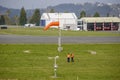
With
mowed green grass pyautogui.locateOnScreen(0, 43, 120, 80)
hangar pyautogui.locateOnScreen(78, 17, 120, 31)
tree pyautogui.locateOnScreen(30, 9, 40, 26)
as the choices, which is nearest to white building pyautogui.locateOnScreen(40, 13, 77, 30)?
hangar pyautogui.locateOnScreen(78, 17, 120, 31)

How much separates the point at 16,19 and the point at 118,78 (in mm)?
134780

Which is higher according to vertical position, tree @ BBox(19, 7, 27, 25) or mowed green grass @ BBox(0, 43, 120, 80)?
tree @ BBox(19, 7, 27, 25)

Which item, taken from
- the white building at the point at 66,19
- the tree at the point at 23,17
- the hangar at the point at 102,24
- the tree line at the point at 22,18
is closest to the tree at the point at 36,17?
the tree line at the point at 22,18

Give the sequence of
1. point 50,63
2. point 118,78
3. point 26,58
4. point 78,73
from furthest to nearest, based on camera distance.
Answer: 1. point 26,58
2. point 50,63
3. point 78,73
4. point 118,78

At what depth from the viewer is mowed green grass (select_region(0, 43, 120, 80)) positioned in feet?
63.7

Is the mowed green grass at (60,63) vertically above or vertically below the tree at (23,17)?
below

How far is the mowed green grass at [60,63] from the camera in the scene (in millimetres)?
19422

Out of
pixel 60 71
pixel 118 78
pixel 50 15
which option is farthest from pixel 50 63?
pixel 50 15

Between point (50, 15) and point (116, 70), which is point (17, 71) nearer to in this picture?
point (116, 70)

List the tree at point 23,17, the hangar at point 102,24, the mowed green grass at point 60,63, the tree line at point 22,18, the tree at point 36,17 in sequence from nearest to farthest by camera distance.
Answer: the mowed green grass at point 60,63 < the hangar at point 102,24 < the tree at point 23,17 < the tree line at point 22,18 < the tree at point 36,17

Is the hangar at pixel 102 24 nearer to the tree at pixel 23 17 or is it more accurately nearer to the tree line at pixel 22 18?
the tree at pixel 23 17

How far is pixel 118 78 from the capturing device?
60.7 ft

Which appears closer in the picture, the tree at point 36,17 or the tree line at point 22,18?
the tree line at point 22,18

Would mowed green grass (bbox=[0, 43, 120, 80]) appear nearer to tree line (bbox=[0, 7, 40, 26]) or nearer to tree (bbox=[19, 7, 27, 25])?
tree (bbox=[19, 7, 27, 25])
